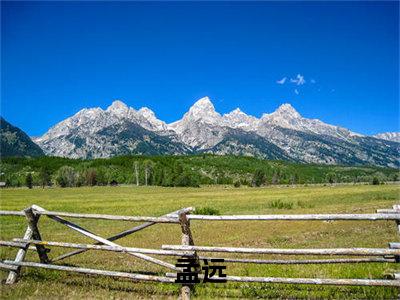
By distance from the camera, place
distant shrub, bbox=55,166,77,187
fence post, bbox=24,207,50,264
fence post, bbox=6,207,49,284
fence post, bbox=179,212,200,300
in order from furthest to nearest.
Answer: distant shrub, bbox=55,166,77,187
fence post, bbox=24,207,50,264
fence post, bbox=6,207,49,284
fence post, bbox=179,212,200,300

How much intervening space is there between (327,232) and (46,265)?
16.4 metres

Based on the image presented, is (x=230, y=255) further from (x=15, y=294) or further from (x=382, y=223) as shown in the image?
(x=382, y=223)

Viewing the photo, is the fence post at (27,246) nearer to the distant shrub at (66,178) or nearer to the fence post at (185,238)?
the fence post at (185,238)

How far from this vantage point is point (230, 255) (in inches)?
633

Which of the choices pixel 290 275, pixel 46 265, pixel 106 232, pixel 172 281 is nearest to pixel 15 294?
pixel 46 265

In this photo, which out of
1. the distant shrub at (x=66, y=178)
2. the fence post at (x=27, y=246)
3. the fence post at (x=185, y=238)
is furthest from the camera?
the distant shrub at (x=66, y=178)

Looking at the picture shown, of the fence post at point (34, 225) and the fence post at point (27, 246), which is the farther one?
the fence post at point (34, 225)

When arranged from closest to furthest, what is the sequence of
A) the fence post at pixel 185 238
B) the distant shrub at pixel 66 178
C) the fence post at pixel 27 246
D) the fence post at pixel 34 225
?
the fence post at pixel 185 238 → the fence post at pixel 27 246 → the fence post at pixel 34 225 → the distant shrub at pixel 66 178

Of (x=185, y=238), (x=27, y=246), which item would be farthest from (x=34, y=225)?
(x=185, y=238)

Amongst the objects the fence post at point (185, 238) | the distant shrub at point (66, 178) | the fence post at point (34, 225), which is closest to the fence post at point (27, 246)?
the fence post at point (34, 225)

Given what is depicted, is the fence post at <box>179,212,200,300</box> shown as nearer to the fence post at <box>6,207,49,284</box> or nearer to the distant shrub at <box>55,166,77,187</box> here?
the fence post at <box>6,207,49,284</box>

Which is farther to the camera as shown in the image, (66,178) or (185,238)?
(66,178)

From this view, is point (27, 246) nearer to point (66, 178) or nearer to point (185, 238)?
point (185, 238)

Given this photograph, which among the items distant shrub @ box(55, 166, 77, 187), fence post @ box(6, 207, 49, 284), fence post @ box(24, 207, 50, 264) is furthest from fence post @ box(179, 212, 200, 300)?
distant shrub @ box(55, 166, 77, 187)
